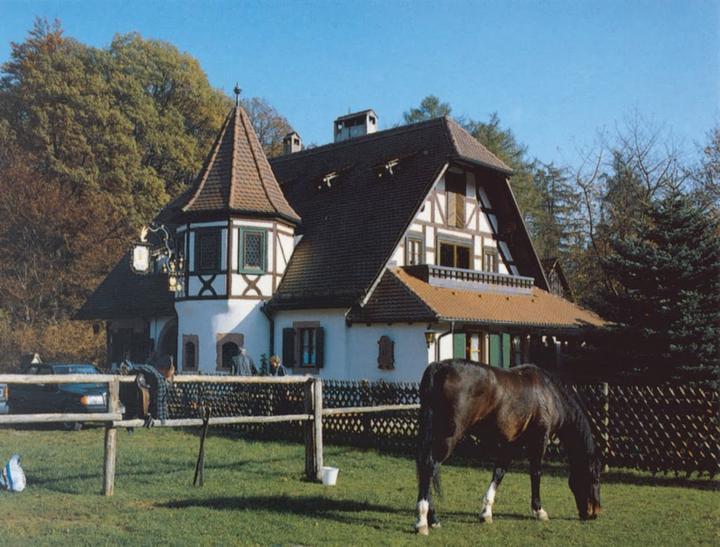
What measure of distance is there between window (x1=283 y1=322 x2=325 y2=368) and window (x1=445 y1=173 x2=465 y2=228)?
250 inches

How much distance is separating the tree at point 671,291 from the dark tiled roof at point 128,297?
1731 cm

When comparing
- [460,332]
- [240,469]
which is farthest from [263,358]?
[240,469]

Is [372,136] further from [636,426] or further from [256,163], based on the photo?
[636,426]

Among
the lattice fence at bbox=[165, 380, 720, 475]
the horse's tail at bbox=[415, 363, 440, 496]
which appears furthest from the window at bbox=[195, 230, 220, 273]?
the horse's tail at bbox=[415, 363, 440, 496]

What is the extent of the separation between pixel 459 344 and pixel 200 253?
9.44 m

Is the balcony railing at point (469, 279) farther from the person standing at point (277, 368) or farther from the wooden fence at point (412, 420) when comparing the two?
the wooden fence at point (412, 420)

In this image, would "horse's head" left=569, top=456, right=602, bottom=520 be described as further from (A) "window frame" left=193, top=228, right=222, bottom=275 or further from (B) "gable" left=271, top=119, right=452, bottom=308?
(A) "window frame" left=193, top=228, right=222, bottom=275

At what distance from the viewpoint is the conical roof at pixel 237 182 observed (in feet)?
86.1

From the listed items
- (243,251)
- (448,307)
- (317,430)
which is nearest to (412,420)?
(317,430)

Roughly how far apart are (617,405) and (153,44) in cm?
4394

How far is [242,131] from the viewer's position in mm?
28812

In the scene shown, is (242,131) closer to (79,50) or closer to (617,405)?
(617,405)

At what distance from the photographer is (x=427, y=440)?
9.09 meters

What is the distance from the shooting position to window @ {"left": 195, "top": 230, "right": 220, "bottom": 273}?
2625 cm
